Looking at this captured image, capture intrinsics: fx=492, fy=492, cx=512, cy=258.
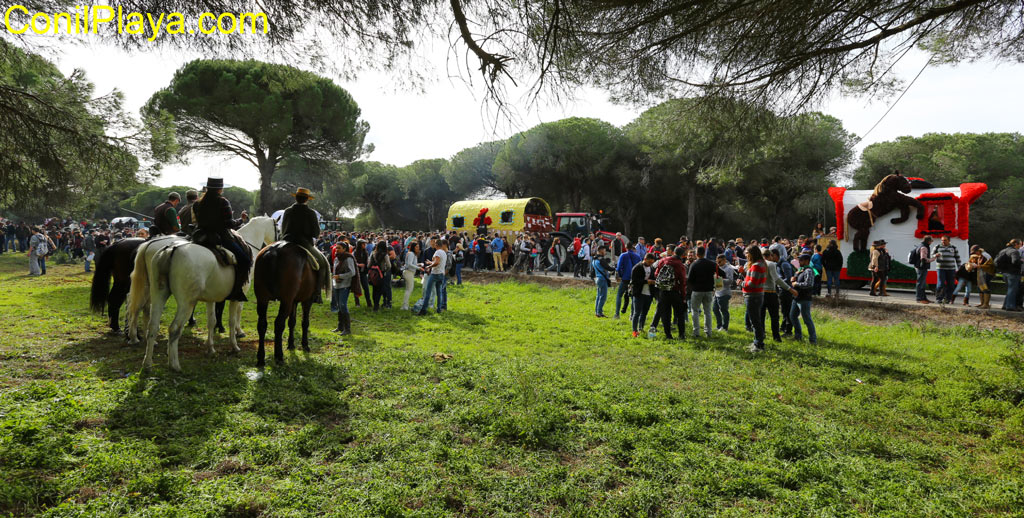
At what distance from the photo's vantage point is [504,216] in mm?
24750

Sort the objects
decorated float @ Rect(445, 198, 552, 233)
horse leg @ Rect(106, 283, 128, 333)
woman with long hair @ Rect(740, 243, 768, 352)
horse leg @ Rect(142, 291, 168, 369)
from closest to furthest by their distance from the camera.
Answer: horse leg @ Rect(142, 291, 168, 369)
horse leg @ Rect(106, 283, 128, 333)
woman with long hair @ Rect(740, 243, 768, 352)
decorated float @ Rect(445, 198, 552, 233)

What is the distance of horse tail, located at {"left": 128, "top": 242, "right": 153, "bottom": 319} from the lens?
19.8ft

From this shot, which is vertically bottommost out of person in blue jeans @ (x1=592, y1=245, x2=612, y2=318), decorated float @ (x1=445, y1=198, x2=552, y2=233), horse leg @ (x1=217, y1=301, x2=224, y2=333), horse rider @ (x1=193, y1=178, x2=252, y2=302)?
horse leg @ (x1=217, y1=301, x2=224, y2=333)

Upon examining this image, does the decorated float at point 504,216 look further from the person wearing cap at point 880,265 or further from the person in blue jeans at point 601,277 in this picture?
the person wearing cap at point 880,265

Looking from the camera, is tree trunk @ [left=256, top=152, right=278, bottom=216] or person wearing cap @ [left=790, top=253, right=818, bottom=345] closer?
person wearing cap @ [left=790, top=253, right=818, bottom=345]

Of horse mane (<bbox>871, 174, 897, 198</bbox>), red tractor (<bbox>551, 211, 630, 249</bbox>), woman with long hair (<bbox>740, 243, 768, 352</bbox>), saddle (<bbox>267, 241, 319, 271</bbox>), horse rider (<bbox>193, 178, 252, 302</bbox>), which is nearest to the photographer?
horse rider (<bbox>193, 178, 252, 302</bbox>)

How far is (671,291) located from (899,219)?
10178mm

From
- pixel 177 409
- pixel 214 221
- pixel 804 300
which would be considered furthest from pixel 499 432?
pixel 804 300

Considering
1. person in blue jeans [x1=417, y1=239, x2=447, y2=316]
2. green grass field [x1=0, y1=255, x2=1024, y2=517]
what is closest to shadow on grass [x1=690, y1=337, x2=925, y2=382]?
green grass field [x1=0, y1=255, x2=1024, y2=517]

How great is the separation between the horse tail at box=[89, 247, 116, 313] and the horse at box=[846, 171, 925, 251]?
57.7 feet

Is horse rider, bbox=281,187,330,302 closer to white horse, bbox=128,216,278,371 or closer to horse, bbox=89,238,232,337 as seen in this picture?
white horse, bbox=128,216,278,371

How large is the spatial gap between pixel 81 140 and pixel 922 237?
60.7 feet

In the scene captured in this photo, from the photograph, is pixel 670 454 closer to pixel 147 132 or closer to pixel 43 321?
pixel 147 132

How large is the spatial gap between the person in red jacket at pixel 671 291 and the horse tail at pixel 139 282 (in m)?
7.33
